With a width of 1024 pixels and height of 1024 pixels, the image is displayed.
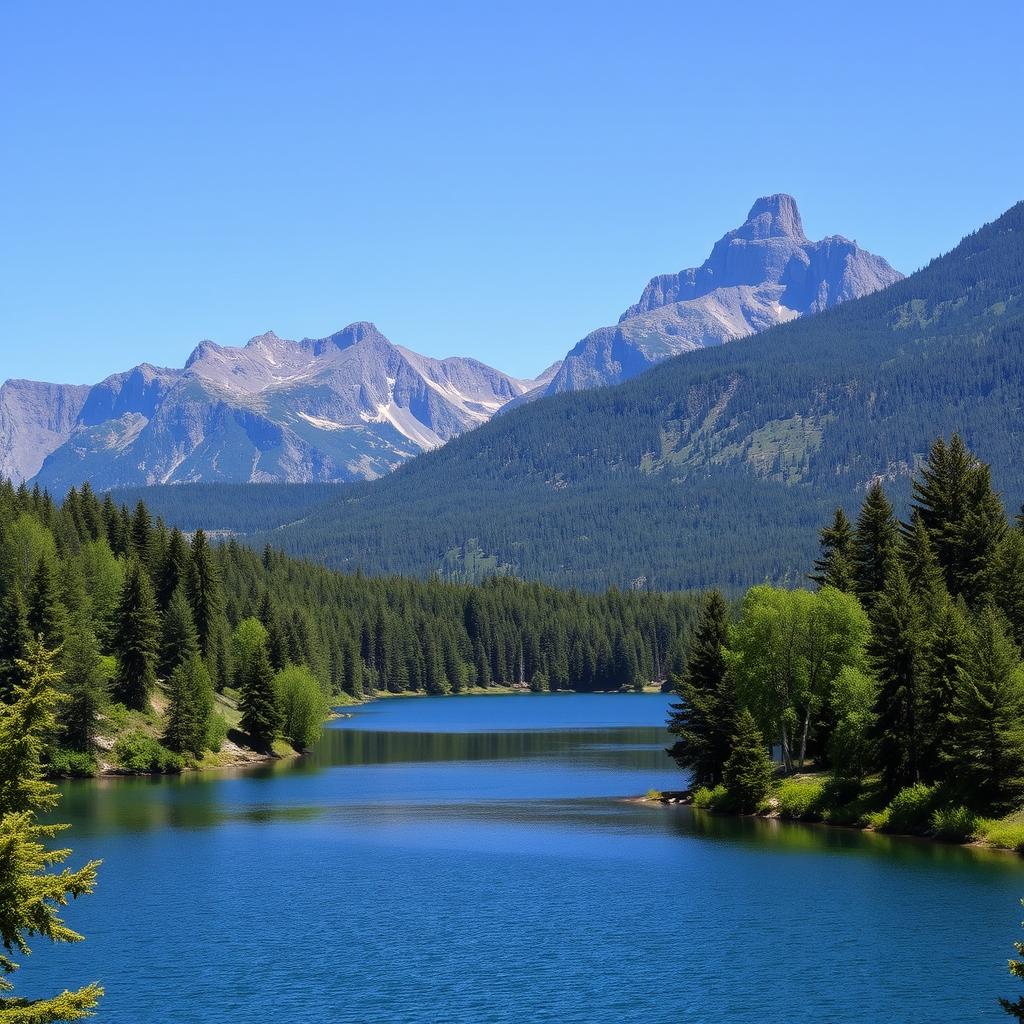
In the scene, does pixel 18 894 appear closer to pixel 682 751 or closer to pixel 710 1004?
pixel 710 1004

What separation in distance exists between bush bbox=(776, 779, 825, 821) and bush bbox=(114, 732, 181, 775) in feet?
180

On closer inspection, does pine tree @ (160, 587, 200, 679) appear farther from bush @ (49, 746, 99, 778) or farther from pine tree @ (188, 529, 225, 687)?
bush @ (49, 746, 99, 778)

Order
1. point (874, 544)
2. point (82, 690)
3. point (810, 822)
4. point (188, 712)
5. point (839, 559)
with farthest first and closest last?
point (188, 712) < point (82, 690) < point (839, 559) < point (874, 544) < point (810, 822)

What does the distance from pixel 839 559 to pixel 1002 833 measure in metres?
33.6

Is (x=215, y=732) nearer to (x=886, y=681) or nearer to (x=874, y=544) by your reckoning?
(x=874, y=544)

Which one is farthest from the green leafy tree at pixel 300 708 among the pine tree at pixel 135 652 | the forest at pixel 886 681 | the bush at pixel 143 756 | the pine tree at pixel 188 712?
the forest at pixel 886 681

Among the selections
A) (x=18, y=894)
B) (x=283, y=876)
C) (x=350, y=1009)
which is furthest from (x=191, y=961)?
(x=18, y=894)

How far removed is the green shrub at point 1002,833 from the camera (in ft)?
234

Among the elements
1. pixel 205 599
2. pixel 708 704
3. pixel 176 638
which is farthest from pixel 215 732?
pixel 708 704

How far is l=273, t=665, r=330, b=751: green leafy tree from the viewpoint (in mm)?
143375

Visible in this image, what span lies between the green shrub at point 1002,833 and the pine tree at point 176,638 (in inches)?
3233

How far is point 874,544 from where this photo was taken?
101562 mm

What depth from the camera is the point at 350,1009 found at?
49.7 metres

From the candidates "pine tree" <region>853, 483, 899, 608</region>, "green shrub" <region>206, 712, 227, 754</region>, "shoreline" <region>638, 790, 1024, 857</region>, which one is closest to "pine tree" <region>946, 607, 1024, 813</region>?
"shoreline" <region>638, 790, 1024, 857</region>
